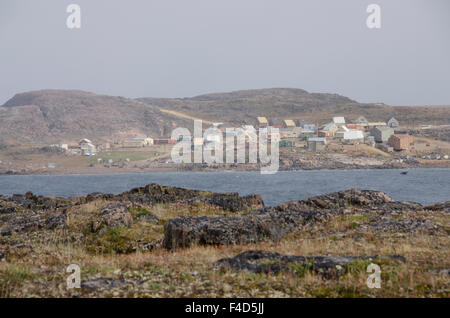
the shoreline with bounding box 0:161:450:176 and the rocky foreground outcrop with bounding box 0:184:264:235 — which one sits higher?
the rocky foreground outcrop with bounding box 0:184:264:235

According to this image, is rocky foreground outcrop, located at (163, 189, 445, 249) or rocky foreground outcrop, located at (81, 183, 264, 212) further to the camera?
rocky foreground outcrop, located at (81, 183, 264, 212)

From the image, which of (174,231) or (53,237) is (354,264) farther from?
(53,237)

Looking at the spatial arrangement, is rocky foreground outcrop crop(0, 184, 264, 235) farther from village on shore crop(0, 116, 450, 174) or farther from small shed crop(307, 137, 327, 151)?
small shed crop(307, 137, 327, 151)

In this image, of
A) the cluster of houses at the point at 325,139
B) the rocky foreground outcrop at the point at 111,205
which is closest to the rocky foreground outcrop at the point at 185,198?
the rocky foreground outcrop at the point at 111,205

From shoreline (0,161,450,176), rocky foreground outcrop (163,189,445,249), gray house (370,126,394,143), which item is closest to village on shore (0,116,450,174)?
gray house (370,126,394,143)

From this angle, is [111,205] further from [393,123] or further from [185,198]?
[393,123]

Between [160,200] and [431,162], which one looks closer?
[160,200]

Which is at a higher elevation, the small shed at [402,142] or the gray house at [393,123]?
the gray house at [393,123]

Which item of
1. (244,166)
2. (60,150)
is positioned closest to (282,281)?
(244,166)

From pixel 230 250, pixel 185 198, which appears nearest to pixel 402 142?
pixel 185 198

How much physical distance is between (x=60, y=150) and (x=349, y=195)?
14261 centimetres

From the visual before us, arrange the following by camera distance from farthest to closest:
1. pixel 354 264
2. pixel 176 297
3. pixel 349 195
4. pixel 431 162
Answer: pixel 431 162 < pixel 349 195 < pixel 354 264 < pixel 176 297

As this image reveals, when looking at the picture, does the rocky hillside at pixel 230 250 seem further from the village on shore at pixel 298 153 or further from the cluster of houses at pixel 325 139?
the cluster of houses at pixel 325 139

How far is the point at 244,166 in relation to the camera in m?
130
